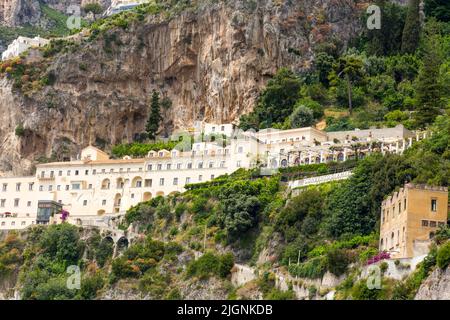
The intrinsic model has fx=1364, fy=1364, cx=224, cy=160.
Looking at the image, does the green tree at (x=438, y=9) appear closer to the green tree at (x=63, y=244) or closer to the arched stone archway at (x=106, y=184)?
the arched stone archway at (x=106, y=184)

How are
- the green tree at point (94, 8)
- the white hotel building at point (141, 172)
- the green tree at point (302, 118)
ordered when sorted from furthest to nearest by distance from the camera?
the green tree at point (94, 8), the green tree at point (302, 118), the white hotel building at point (141, 172)

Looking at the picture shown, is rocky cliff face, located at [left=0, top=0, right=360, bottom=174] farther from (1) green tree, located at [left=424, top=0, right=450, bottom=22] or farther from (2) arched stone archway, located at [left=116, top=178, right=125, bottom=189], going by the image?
(2) arched stone archway, located at [left=116, top=178, right=125, bottom=189]

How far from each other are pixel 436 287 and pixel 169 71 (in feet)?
229

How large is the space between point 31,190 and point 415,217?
47430 mm

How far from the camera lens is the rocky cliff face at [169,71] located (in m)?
129

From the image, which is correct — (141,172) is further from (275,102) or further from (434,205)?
(434,205)

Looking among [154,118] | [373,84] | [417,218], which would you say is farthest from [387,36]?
[417,218]

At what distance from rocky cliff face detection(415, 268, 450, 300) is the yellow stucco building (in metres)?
7.30

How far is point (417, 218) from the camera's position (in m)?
79.3

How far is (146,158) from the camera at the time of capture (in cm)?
11638

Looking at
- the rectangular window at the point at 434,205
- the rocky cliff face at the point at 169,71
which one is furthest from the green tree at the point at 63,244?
the rectangular window at the point at 434,205

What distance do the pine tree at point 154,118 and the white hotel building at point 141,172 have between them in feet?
29.1

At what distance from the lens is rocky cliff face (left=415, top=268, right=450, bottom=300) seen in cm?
6819

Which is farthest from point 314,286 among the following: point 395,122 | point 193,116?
point 193,116
